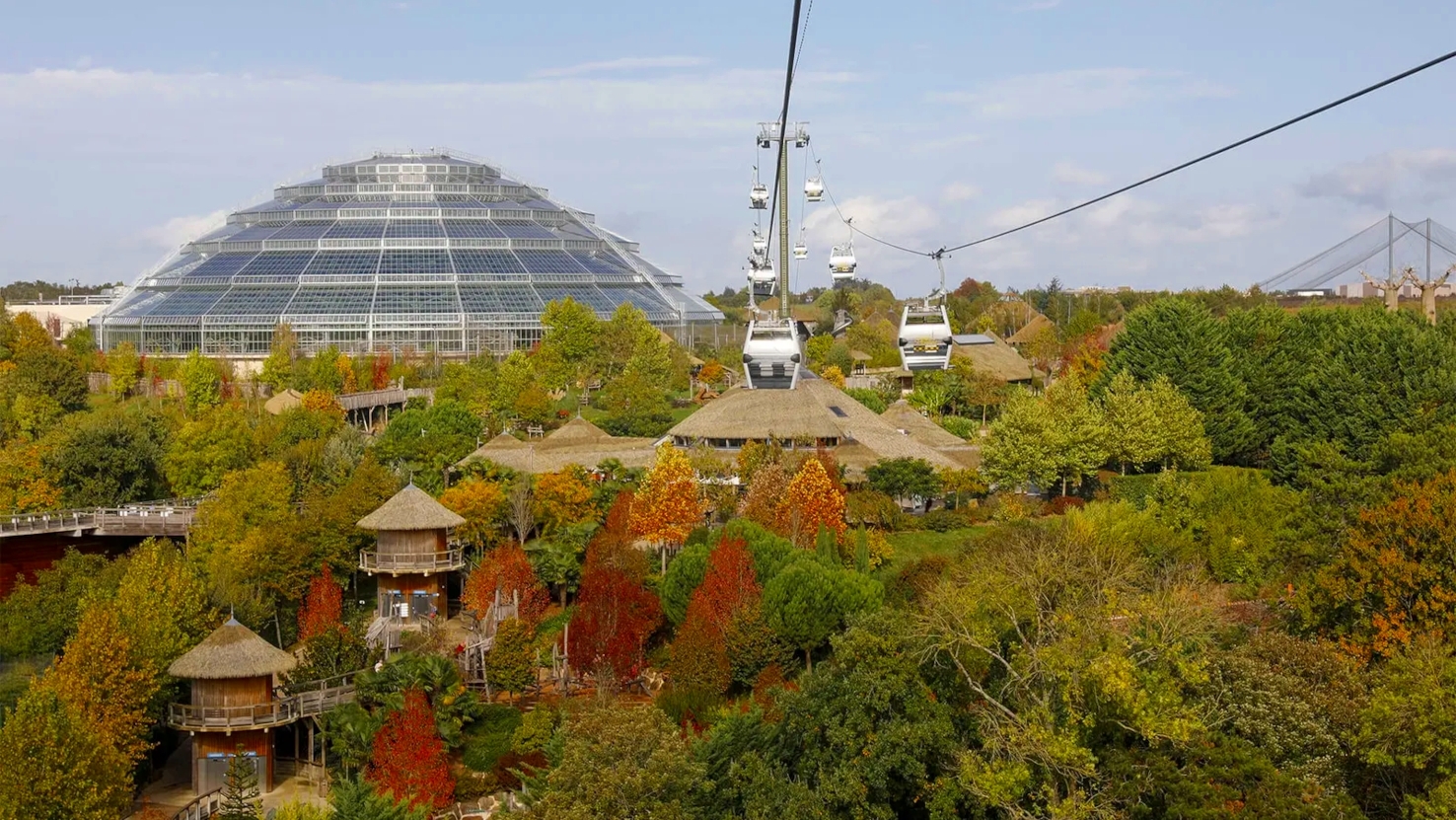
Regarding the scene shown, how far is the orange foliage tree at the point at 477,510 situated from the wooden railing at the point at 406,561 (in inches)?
92.2

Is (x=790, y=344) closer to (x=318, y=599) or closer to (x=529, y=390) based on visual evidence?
(x=318, y=599)

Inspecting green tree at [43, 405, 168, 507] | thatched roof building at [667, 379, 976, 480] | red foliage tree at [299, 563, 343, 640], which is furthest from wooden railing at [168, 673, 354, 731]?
thatched roof building at [667, 379, 976, 480]

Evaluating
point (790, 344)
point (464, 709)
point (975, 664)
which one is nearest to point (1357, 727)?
point (975, 664)

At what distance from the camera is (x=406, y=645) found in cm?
4353

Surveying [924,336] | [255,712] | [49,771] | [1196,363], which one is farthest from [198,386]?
[49,771]

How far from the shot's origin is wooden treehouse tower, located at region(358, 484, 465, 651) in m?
46.2

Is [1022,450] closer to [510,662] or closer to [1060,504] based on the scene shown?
[1060,504]

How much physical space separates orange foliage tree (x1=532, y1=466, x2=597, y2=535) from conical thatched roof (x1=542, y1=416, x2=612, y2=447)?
35.3 feet

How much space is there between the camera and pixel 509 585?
4462 cm

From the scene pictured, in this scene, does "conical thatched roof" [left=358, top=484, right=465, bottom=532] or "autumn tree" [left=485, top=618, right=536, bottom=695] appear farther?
"conical thatched roof" [left=358, top=484, right=465, bottom=532]

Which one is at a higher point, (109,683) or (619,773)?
(619,773)

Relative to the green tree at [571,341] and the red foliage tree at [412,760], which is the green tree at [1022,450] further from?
the green tree at [571,341]

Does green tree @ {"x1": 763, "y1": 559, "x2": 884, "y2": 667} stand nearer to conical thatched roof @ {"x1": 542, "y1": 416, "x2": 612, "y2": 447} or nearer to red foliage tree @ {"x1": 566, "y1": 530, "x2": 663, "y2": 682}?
red foliage tree @ {"x1": 566, "y1": 530, "x2": 663, "y2": 682}

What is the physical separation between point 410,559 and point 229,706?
1028 centimetres
